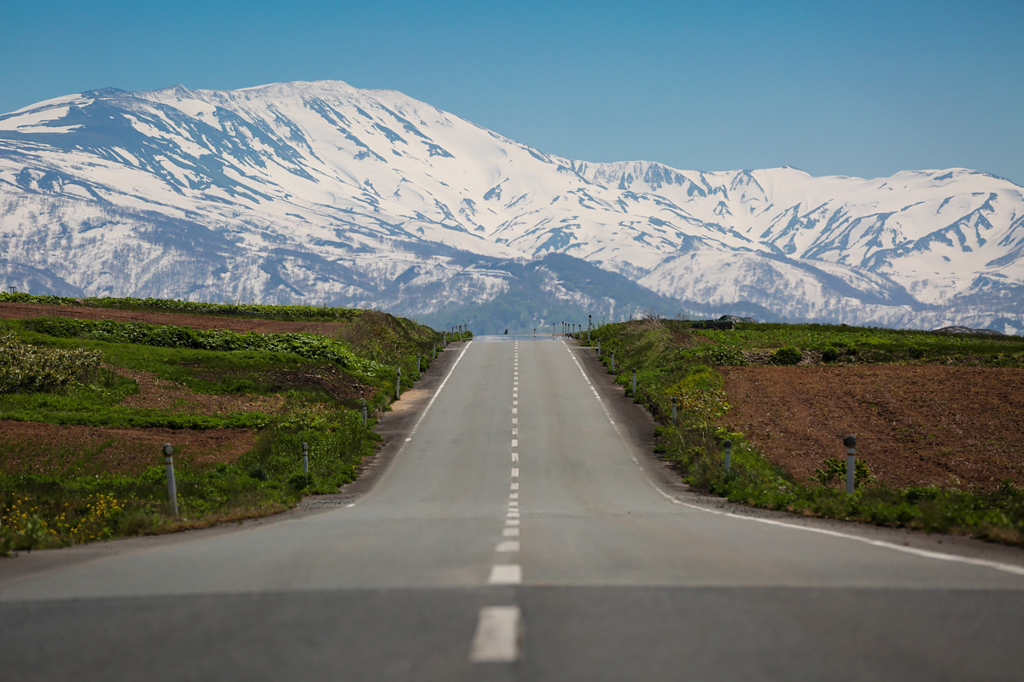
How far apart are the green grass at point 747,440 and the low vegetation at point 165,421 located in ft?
33.4

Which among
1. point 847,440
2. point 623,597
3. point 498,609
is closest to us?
point 498,609

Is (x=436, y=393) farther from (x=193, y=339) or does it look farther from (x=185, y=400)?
(x=185, y=400)

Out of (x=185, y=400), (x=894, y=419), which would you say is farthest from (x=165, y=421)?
(x=894, y=419)

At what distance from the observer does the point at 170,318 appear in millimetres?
58125

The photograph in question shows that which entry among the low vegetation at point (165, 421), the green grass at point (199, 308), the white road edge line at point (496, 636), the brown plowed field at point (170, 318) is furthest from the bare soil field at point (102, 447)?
the green grass at point (199, 308)

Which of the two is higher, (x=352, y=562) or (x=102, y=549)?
(x=352, y=562)

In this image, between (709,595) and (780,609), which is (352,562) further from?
(780,609)

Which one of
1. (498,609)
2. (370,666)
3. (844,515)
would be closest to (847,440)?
(844,515)

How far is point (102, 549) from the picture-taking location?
424 inches

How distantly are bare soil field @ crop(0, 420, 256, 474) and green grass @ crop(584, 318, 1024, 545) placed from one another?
1305 cm

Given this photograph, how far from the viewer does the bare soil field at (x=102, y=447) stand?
797 inches

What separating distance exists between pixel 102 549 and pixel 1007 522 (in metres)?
11.1

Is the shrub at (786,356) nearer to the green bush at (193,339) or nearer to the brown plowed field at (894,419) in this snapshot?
the brown plowed field at (894,419)

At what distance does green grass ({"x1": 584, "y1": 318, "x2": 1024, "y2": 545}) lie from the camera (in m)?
12.7
